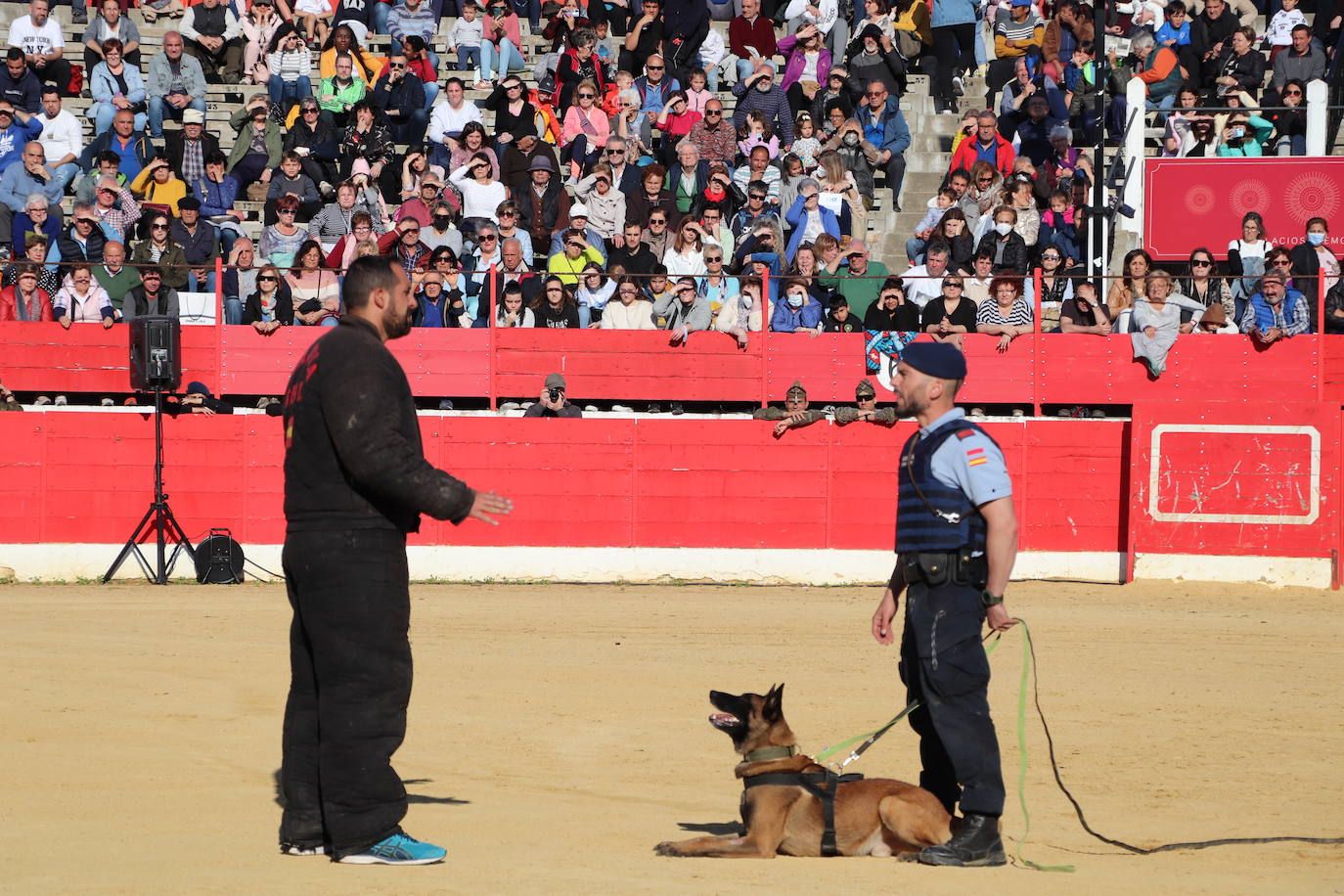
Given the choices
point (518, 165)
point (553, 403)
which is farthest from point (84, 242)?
point (553, 403)

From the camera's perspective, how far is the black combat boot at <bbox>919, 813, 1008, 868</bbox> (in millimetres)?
6383

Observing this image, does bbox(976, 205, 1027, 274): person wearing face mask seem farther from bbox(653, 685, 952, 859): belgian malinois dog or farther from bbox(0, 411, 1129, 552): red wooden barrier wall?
bbox(653, 685, 952, 859): belgian malinois dog

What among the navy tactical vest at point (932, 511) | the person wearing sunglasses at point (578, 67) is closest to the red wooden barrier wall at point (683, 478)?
the person wearing sunglasses at point (578, 67)

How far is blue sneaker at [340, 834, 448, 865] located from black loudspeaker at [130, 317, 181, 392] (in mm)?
11104

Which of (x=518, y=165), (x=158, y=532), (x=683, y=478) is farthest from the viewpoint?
(x=518, y=165)

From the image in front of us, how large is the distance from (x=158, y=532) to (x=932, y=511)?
11942 mm

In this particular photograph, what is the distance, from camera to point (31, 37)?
73.6ft

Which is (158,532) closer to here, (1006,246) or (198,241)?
(198,241)

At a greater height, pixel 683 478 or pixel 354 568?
pixel 354 568

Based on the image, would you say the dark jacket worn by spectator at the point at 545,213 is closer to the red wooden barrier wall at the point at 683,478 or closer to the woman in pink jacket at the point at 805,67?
the red wooden barrier wall at the point at 683,478

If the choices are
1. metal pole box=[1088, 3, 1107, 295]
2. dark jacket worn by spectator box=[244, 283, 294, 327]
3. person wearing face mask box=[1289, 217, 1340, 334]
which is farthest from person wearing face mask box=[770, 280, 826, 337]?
dark jacket worn by spectator box=[244, 283, 294, 327]

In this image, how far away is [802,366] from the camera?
1831 centimetres

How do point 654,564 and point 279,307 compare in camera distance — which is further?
point 279,307

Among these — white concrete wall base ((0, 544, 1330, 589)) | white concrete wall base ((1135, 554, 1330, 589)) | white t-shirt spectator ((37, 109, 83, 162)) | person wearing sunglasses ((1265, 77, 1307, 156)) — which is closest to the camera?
white concrete wall base ((1135, 554, 1330, 589))
